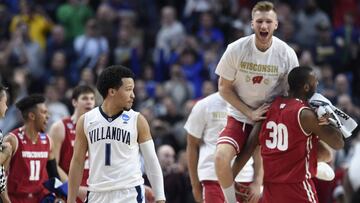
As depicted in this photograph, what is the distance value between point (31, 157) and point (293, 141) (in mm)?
2982

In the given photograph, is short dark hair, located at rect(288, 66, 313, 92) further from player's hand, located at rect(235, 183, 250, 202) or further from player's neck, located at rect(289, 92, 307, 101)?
player's hand, located at rect(235, 183, 250, 202)

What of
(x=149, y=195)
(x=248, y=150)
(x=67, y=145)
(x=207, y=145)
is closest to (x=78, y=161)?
(x=149, y=195)

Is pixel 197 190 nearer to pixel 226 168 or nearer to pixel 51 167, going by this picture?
pixel 226 168

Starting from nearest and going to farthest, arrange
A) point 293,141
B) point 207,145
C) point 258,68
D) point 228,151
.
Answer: point 293,141 → point 228,151 → point 258,68 → point 207,145

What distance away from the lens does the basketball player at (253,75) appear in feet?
33.9

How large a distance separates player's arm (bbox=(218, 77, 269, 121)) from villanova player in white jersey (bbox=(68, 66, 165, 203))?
4.57 feet

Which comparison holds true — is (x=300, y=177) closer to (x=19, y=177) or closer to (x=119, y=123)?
(x=119, y=123)

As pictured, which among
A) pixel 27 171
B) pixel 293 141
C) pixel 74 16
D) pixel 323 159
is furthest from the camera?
pixel 74 16

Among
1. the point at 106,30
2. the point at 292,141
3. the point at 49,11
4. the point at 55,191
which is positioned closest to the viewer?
the point at 292,141

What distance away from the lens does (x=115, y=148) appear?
9328mm

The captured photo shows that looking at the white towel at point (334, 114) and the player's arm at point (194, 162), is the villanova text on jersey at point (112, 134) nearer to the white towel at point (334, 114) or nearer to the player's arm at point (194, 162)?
the white towel at point (334, 114)

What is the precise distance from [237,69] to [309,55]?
807cm

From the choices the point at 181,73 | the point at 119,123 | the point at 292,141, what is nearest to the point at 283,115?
the point at 292,141

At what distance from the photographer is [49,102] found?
1809cm
